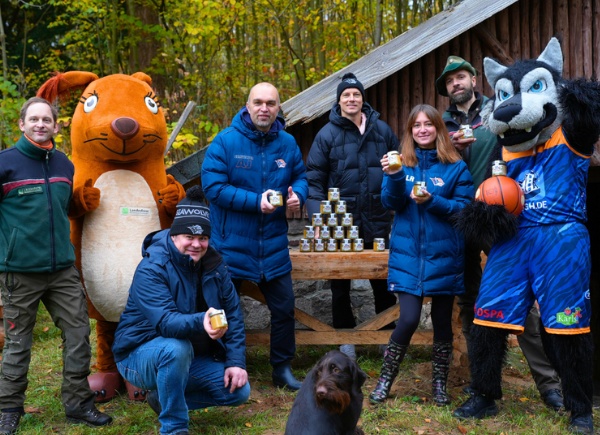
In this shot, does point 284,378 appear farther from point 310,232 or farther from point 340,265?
point 310,232

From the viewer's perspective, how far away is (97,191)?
4.96 metres

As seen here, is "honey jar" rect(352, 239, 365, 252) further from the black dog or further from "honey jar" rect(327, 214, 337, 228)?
→ the black dog

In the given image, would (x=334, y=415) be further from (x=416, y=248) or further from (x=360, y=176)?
(x=360, y=176)

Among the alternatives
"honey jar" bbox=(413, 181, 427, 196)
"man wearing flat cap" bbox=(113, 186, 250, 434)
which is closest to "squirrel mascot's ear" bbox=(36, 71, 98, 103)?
"man wearing flat cap" bbox=(113, 186, 250, 434)

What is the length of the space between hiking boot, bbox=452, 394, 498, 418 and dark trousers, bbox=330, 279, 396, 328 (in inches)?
61.3

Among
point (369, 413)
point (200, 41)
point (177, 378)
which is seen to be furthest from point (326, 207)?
point (200, 41)

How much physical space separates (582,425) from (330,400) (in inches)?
76.8

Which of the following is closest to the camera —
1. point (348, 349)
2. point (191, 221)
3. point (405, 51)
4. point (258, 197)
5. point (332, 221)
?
point (191, 221)

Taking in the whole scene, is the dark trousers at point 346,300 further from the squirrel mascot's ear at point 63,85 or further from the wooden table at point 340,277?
the squirrel mascot's ear at point 63,85

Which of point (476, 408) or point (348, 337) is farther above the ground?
point (348, 337)

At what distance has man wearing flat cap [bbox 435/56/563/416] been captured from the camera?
16.5 ft

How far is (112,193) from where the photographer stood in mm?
5070

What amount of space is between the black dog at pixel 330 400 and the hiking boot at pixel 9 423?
202cm

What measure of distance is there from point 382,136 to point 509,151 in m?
1.36
